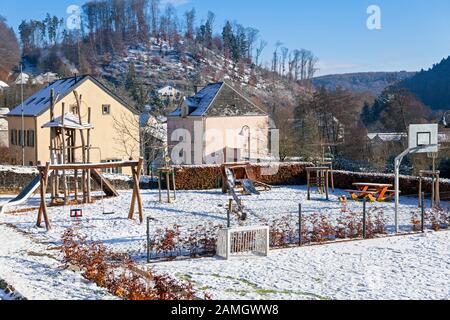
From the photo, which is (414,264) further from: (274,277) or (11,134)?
(11,134)

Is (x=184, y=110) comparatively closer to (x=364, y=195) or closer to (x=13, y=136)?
(x=13, y=136)

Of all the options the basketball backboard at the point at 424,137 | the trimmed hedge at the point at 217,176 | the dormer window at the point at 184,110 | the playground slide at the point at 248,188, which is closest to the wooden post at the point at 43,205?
the playground slide at the point at 248,188

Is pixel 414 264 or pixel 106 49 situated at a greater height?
pixel 106 49

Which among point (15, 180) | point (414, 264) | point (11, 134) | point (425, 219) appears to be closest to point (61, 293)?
point (414, 264)

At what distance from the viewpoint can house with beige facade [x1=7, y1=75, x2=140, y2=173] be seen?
132 feet

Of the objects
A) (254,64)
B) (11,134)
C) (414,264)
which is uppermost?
(254,64)

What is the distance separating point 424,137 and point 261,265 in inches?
368

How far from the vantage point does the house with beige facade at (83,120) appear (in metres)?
40.2

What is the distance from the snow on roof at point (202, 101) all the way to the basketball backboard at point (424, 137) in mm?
25001

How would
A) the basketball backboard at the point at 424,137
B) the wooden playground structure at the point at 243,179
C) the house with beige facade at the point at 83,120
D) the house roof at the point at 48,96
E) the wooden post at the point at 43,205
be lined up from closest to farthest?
the wooden post at the point at 43,205 → the basketball backboard at the point at 424,137 → the wooden playground structure at the point at 243,179 → the house roof at the point at 48,96 → the house with beige facade at the point at 83,120

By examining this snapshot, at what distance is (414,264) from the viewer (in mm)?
13328

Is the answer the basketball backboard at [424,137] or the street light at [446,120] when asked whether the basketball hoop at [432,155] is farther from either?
the basketball backboard at [424,137]

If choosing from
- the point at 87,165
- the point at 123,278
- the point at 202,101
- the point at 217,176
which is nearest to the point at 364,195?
the point at 217,176
